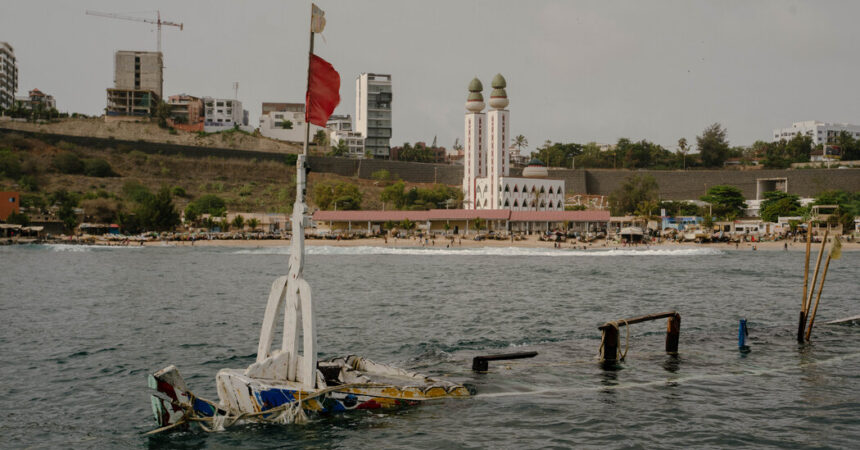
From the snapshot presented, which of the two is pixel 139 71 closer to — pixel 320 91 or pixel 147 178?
pixel 147 178

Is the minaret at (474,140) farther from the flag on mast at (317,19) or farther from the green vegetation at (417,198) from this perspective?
the flag on mast at (317,19)

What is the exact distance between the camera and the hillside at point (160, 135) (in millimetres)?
148625

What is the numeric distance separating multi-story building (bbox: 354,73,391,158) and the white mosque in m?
56.0

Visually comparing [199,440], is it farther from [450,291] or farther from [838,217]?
[838,217]

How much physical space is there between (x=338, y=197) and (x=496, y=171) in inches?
998

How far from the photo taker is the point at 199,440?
12609mm

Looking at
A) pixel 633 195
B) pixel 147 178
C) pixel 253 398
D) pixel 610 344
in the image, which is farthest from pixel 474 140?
pixel 253 398

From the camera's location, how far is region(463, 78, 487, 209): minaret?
118438 mm

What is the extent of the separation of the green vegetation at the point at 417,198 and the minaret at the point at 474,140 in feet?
8.50

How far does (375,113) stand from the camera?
566 feet

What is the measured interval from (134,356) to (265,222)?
89501 millimetres

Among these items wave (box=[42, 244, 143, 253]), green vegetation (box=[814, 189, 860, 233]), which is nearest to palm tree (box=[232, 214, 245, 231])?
wave (box=[42, 244, 143, 253])

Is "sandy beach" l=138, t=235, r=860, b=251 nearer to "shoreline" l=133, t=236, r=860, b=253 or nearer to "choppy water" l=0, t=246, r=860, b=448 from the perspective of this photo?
"shoreline" l=133, t=236, r=860, b=253

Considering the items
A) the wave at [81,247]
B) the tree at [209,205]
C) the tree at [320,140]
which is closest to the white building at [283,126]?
the tree at [320,140]
